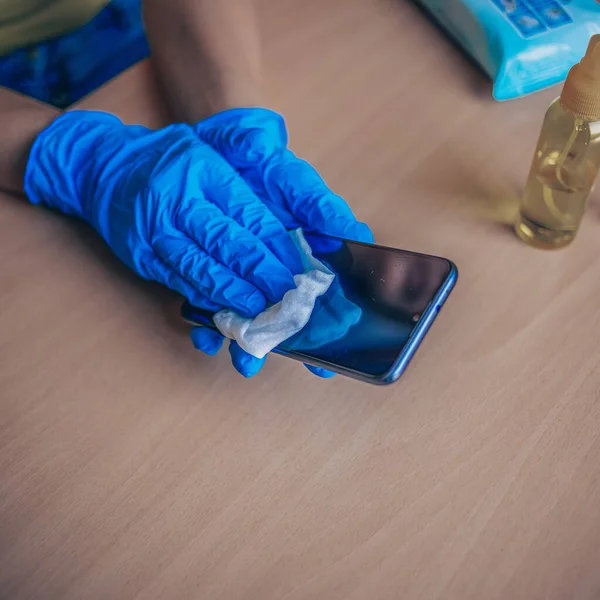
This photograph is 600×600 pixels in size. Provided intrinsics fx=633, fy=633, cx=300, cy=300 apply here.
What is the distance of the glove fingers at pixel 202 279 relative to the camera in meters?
0.52

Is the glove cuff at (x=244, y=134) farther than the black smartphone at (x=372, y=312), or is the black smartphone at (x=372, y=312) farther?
the glove cuff at (x=244, y=134)

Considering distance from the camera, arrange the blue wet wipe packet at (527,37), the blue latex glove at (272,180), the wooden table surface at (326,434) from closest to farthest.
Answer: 1. the wooden table surface at (326,434)
2. the blue latex glove at (272,180)
3. the blue wet wipe packet at (527,37)

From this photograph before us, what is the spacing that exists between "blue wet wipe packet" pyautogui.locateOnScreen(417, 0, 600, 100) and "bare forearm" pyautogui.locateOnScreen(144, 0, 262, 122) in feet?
0.83

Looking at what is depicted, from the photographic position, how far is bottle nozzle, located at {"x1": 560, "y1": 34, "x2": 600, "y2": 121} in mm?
463

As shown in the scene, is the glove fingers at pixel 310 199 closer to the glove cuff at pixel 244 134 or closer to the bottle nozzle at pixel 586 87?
the glove cuff at pixel 244 134

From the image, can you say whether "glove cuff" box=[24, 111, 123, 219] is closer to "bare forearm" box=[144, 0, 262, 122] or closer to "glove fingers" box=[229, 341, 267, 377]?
"bare forearm" box=[144, 0, 262, 122]

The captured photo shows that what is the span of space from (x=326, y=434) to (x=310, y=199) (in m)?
0.21

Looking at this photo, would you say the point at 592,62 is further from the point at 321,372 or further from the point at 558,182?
the point at 321,372

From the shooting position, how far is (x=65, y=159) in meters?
0.64

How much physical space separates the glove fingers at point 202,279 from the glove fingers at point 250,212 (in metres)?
0.04

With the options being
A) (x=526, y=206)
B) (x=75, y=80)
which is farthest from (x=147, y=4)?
(x=526, y=206)

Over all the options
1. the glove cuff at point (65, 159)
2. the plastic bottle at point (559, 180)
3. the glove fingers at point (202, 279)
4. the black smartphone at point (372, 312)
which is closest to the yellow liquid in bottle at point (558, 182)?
the plastic bottle at point (559, 180)

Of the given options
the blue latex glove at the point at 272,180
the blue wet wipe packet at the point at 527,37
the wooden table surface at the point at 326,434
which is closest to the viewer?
the wooden table surface at the point at 326,434

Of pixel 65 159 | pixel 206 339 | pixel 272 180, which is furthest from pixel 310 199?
pixel 65 159
